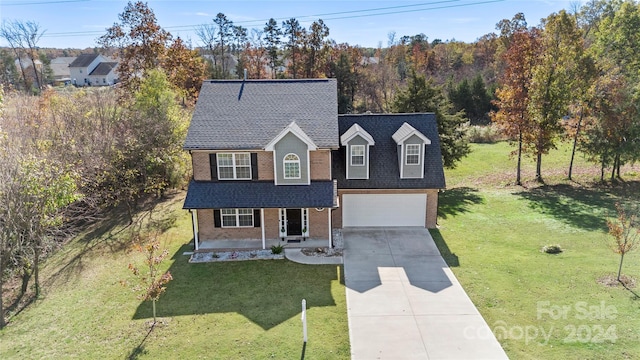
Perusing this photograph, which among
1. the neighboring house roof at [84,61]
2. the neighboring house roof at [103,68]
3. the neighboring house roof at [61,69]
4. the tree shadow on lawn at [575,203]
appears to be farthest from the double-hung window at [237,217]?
the neighboring house roof at [61,69]

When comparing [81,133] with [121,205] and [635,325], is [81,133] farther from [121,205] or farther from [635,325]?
[635,325]

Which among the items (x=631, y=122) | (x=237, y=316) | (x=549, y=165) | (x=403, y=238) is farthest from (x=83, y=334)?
(x=549, y=165)

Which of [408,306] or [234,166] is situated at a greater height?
[234,166]

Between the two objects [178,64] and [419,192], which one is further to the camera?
[178,64]

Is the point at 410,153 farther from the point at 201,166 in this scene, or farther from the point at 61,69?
the point at 61,69

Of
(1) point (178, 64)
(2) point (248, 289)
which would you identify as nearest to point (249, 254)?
(2) point (248, 289)

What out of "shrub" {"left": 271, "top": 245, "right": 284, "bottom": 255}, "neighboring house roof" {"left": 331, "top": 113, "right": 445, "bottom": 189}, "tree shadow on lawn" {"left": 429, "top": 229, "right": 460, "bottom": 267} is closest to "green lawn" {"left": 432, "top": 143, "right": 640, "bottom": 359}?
"tree shadow on lawn" {"left": 429, "top": 229, "right": 460, "bottom": 267}

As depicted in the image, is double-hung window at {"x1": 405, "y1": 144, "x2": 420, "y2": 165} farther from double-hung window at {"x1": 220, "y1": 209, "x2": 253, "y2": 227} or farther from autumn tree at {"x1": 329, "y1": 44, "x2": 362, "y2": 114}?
autumn tree at {"x1": 329, "y1": 44, "x2": 362, "y2": 114}

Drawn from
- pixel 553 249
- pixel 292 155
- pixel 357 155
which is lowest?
pixel 553 249
